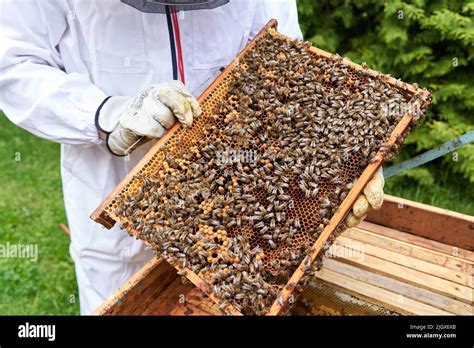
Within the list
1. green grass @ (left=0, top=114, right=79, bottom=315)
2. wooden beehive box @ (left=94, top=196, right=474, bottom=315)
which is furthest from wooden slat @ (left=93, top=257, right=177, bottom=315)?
green grass @ (left=0, top=114, right=79, bottom=315)

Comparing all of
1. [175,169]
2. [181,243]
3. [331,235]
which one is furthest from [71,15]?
[331,235]

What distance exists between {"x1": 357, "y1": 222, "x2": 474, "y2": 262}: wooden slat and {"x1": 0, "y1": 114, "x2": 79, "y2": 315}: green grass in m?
3.09

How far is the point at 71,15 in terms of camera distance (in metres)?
3.40

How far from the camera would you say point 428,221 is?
413 centimetres

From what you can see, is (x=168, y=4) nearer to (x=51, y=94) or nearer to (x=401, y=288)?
(x=51, y=94)

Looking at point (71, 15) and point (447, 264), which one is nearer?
point (71, 15)

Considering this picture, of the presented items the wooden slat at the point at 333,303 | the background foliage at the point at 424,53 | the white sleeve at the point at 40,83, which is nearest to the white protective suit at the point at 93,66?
the white sleeve at the point at 40,83

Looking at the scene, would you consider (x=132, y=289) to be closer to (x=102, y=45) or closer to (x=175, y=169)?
(x=175, y=169)

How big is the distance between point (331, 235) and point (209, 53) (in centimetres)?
168

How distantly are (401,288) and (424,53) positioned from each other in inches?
154

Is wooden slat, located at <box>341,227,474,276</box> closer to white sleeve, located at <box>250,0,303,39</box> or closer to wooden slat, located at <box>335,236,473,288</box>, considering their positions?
wooden slat, located at <box>335,236,473,288</box>

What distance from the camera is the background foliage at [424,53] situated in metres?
6.30

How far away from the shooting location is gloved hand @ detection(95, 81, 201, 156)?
3133mm

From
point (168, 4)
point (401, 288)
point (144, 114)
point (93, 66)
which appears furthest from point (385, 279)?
point (93, 66)
